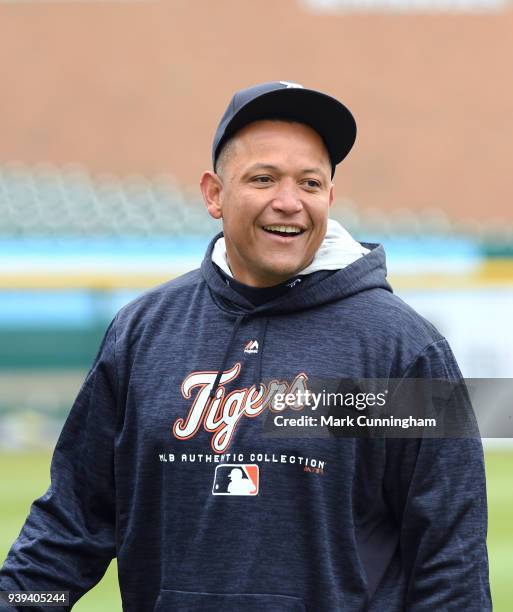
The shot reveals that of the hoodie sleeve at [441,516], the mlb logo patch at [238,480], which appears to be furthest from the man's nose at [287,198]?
the mlb logo patch at [238,480]

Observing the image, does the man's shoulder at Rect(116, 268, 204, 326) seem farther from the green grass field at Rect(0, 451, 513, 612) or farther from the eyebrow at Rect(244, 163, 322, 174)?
the green grass field at Rect(0, 451, 513, 612)

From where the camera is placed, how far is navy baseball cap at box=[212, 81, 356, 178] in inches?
102

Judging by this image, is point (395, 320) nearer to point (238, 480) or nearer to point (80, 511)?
point (238, 480)

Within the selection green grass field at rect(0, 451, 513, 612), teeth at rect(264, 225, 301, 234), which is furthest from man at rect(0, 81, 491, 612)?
green grass field at rect(0, 451, 513, 612)

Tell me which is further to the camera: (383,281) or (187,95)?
(187,95)

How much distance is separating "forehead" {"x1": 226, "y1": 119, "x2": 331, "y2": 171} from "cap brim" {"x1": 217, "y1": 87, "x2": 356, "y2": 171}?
0.01 metres

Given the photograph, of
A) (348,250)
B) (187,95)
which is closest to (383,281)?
(348,250)


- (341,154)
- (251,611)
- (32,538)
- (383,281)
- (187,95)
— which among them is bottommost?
(251,611)

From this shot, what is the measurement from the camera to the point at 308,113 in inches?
104

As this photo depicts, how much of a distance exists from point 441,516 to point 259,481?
352mm

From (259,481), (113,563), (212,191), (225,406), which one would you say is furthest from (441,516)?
(113,563)

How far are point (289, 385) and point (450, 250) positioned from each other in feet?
27.1

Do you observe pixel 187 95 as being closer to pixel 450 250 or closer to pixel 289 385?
pixel 450 250

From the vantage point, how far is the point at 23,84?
83.5ft
